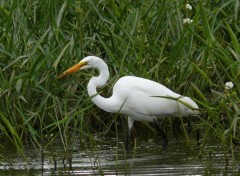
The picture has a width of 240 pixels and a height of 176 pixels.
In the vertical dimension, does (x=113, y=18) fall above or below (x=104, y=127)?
above

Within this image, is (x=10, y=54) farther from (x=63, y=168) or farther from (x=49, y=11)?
(x=63, y=168)

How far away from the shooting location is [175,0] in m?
9.91

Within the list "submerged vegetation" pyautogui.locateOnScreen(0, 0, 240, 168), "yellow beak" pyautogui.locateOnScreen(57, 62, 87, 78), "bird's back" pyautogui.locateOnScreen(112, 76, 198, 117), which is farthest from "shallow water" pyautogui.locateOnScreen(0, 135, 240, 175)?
"yellow beak" pyautogui.locateOnScreen(57, 62, 87, 78)

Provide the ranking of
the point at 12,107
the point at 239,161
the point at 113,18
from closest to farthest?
the point at 239,161 → the point at 12,107 → the point at 113,18

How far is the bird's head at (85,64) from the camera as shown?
8.85 metres

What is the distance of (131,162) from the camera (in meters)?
8.16

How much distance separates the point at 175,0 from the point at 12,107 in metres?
2.24

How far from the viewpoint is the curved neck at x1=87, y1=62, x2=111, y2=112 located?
9.06 meters

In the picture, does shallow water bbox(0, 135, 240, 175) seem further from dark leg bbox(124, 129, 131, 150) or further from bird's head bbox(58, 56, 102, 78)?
bird's head bbox(58, 56, 102, 78)

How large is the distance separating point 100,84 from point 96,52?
36.7 inches

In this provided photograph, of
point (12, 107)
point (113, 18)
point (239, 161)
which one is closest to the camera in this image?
point (239, 161)

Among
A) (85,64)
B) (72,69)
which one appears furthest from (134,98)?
(72,69)

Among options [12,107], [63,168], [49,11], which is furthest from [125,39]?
[63,168]

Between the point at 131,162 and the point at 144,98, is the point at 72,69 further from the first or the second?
the point at 131,162
